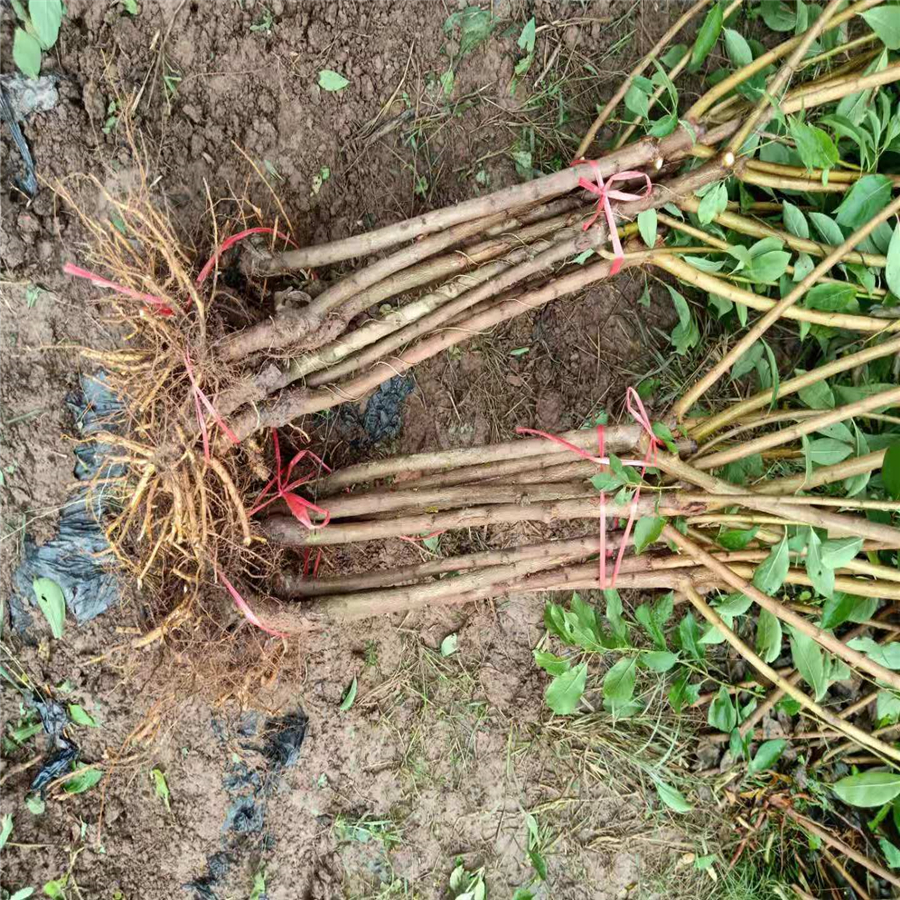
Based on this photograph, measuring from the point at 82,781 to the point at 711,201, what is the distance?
1514 millimetres

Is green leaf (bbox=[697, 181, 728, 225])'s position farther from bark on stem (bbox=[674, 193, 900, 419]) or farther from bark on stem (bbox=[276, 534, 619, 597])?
bark on stem (bbox=[276, 534, 619, 597])

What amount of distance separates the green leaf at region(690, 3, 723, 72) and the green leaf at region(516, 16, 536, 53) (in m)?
0.33

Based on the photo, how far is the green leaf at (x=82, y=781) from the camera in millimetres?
1395

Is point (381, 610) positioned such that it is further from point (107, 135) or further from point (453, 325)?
point (107, 135)

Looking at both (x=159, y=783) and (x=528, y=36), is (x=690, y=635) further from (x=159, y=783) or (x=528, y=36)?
Result: (x=528, y=36)

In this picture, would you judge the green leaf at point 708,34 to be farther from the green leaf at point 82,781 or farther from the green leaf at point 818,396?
the green leaf at point 82,781

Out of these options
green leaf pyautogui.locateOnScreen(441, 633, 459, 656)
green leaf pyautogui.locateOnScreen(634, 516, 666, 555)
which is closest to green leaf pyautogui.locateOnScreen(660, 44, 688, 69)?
green leaf pyautogui.locateOnScreen(634, 516, 666, 555)

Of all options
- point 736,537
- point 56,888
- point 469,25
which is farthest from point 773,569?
point 56,888

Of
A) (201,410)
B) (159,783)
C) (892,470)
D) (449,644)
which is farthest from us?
(449,644)

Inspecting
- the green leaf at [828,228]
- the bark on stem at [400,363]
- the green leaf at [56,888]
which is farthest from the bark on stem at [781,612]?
the green leaf at [56,888]

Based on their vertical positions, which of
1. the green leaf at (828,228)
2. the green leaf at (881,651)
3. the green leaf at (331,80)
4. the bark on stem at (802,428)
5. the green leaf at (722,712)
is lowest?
the green leaf at (722,712)

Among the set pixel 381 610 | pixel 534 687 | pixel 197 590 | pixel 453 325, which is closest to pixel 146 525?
pixel 197 590

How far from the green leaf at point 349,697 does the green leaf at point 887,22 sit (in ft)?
4.71

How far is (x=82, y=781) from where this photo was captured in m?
1.40
